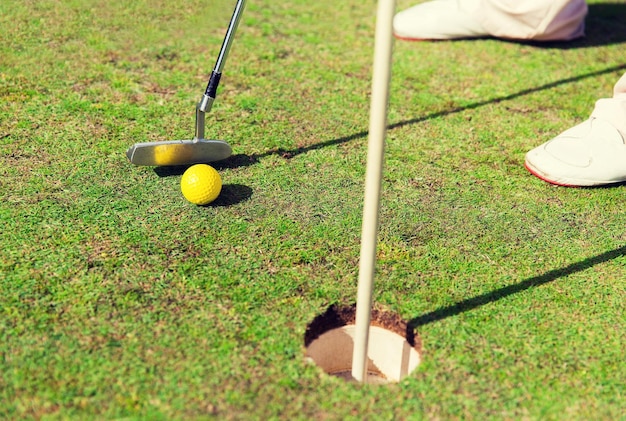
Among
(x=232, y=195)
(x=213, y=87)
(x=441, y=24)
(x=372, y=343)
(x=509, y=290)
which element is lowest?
(x=372, y=343)

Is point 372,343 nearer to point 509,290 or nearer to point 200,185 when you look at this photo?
point 509,290

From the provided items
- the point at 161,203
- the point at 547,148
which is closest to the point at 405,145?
the point at 547,148

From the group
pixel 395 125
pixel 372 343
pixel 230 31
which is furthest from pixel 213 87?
pixel 372 343

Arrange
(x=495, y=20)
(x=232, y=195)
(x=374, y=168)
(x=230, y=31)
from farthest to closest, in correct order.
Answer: (x=495, y=20)
(x=230, y=31)
(x=232, y=195)
(x=374, y=168)

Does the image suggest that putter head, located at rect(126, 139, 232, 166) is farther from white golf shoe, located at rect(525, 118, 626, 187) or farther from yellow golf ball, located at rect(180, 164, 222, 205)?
white golf shoe, located at rect(525, 118, 626, 187)

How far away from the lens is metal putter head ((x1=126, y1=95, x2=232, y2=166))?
3393 millimetres

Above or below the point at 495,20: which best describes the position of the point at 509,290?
below

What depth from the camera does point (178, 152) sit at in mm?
3494

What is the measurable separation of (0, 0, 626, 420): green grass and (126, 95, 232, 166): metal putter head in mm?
81

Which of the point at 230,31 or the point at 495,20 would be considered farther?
the point at 495,20

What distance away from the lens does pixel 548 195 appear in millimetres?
3613

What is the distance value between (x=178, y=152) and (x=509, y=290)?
64.4 inches

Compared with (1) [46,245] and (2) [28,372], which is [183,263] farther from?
(2) [28,372]

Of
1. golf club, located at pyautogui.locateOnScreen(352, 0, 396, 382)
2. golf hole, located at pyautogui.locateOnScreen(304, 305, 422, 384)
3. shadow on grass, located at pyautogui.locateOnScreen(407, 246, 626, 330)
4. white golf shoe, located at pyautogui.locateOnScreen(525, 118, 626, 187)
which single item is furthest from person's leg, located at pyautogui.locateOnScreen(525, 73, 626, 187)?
golf club, located at pyautogui.locateOnScreen(352, 0, 396, 382)
